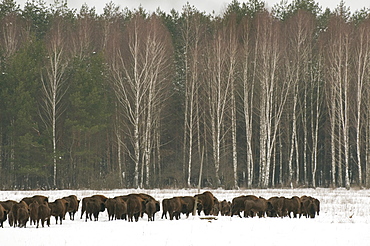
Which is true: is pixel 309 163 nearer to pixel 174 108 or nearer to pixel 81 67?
pixel 174 108

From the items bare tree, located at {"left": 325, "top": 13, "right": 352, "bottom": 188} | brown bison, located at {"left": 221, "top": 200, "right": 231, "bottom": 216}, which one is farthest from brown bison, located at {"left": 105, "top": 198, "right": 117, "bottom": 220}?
Answer: bare tree, located at {"left": 325, "top": 13, "right": 352, "bottom": 188}

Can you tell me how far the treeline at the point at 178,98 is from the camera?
40.3m

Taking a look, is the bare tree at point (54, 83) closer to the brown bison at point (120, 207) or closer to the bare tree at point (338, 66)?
the bare tree at point (338, 66)

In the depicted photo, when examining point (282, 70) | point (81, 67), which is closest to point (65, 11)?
point (81, 67)

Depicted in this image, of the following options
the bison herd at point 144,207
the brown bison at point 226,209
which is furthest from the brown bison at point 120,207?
the brown bison at point 226,209

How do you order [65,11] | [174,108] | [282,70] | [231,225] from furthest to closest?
[65,11], [174,108], [282,70], [231,225]

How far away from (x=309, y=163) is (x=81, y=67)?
2352 centimetres

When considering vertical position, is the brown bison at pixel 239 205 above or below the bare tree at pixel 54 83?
below

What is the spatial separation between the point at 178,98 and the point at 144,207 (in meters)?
31.4

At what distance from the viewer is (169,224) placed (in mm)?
16172

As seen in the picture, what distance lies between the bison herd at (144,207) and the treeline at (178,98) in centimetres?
1761

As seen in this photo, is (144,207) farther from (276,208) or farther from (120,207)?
(276,208)

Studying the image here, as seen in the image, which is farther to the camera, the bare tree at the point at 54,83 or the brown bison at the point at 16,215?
the bare tree at the point at 54,83

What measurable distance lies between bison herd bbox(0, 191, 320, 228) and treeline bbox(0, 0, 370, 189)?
17608 millimetres
